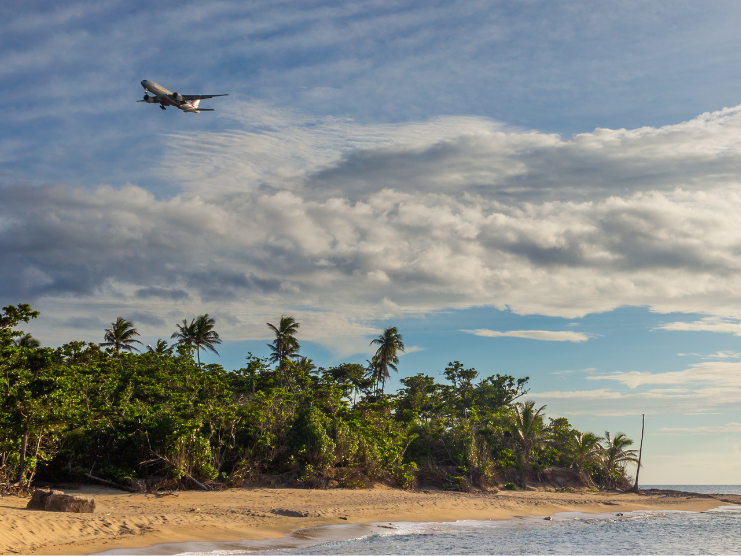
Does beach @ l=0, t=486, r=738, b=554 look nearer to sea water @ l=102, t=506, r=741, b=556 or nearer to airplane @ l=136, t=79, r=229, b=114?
sea water @ l=102, t=506, r=741, b=556

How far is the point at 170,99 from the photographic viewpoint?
2538cm

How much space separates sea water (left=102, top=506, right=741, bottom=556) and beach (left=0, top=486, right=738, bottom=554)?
42.2 inches

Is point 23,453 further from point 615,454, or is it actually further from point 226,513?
point 615,454

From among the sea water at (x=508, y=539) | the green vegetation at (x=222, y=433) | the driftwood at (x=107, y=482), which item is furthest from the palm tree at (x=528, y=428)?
the driftwood at (x=107, y=482)

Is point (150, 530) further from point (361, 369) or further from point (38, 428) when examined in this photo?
point (361, 369)

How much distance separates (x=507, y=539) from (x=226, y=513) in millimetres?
10217

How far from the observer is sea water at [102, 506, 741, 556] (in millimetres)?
16156

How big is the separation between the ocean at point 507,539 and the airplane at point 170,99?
1865 centimetres

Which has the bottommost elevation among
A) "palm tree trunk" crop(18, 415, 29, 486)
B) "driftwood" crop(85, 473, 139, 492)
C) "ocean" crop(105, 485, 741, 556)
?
"driftwood" crop(85, 473, 139, 492)

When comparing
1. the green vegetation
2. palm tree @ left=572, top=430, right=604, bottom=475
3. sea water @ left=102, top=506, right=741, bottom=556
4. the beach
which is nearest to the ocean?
sea water @ left=102, top=506, right=741, bottom=556

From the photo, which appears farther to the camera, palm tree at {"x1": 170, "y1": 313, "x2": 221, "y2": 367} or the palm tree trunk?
palm tree at {"x1": 170, "y1": 313, "x2": 221, "y2": 367}

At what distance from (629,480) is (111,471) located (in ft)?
141

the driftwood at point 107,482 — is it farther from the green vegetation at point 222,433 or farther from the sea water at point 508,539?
the sea water at point 508,539

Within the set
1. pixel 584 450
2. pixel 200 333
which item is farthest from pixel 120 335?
pixel 584 450
